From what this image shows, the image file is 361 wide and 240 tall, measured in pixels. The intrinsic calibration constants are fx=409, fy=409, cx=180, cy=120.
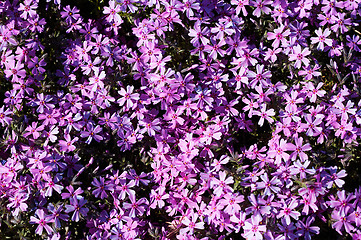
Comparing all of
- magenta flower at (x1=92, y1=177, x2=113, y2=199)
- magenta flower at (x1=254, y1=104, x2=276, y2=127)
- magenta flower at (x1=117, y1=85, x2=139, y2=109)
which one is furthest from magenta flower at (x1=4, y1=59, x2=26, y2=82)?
magenta flower at (x1=254, y1=104, x2=276, y2=127)

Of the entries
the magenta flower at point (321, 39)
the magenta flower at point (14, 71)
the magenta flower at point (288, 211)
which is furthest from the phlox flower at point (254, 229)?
the magenta flower at point (14, 71)

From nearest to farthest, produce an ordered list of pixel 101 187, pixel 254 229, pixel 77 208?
pixel 254 229 → pixel 77 208 → pixel 101 187

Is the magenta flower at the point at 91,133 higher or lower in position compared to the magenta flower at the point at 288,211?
higher

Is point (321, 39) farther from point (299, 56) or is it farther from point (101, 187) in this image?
point (101, 187)

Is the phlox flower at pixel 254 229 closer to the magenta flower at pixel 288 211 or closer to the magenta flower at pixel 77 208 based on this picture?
the magenta flower at pixel 288 211

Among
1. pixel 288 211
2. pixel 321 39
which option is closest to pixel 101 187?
pixel 288 211

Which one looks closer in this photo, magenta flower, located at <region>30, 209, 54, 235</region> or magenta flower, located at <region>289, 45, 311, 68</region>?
magenta flower, located at <region>30, 209, 54, 235</region>

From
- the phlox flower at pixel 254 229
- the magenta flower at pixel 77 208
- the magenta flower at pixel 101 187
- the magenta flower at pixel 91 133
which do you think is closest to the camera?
the phlox flower at pixel 254 229

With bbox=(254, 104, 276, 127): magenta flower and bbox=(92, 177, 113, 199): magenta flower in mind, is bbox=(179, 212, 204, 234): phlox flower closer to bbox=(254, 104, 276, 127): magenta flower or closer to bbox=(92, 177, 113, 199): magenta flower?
bbox=(92, 177, 113, 199): magenta flower

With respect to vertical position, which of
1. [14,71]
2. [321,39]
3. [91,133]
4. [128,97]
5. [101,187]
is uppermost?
[14,71]
